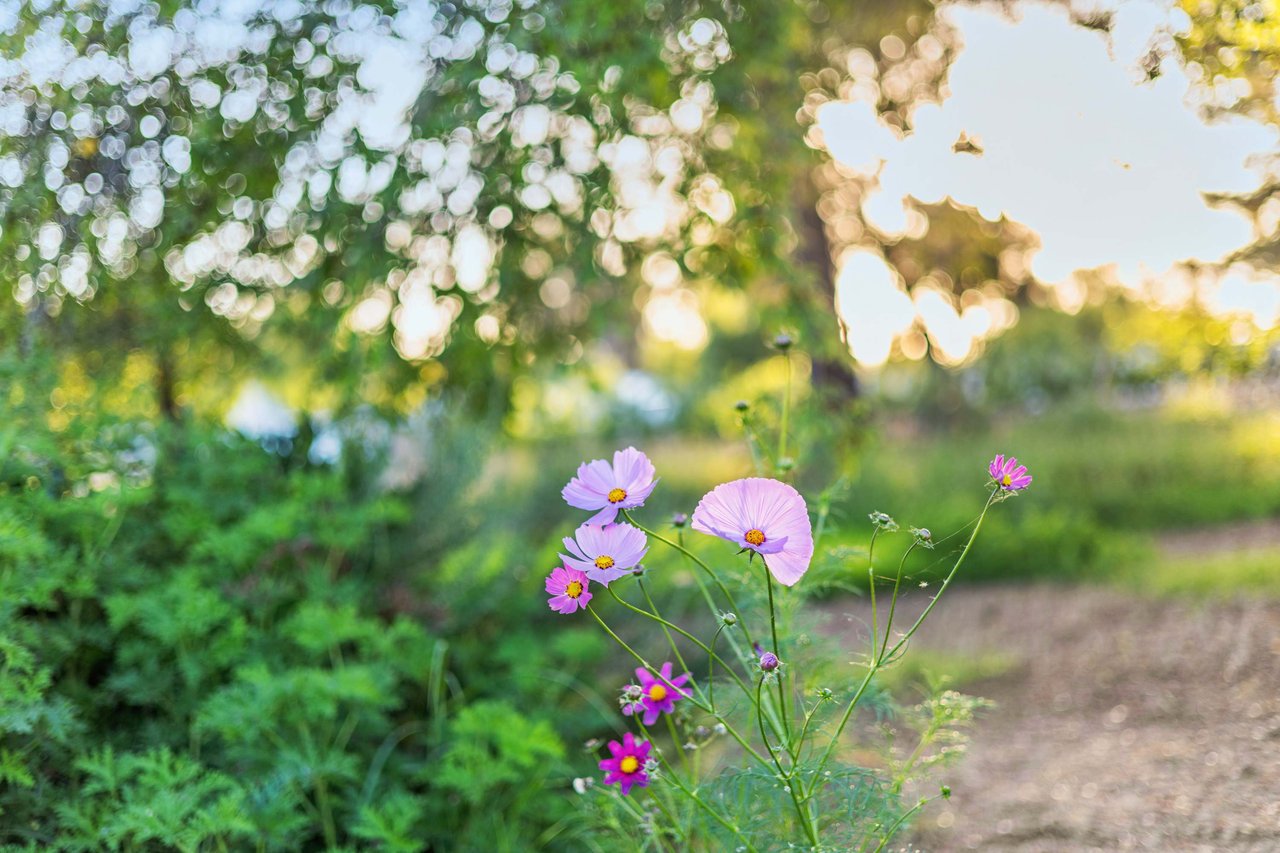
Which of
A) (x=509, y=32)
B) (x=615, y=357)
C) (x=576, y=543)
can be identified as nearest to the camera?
(x=576, y=543)

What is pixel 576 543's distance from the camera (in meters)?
1.32

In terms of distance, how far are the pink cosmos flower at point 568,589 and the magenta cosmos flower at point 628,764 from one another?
0.35 metres

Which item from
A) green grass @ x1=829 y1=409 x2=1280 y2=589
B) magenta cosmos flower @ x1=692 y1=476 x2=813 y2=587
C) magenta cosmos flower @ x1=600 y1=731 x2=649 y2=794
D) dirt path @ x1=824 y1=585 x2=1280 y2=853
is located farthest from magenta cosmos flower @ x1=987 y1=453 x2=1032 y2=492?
green grass @ x1=829 y1=409 x2=1280 y2=589

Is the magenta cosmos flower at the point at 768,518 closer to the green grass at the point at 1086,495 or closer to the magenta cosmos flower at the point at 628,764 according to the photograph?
the magenta cosmos flower at the point at 628,764

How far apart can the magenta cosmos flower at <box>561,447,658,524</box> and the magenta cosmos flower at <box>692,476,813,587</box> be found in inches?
4.1

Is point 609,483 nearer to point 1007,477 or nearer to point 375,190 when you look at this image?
point 1007,477

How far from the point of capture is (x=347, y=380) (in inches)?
118

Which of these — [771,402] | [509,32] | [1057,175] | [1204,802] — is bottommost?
[1204,802]

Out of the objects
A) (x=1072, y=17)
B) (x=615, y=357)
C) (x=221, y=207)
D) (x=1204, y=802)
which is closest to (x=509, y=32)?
(x=221, y=207)

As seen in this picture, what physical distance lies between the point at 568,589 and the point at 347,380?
191 cm

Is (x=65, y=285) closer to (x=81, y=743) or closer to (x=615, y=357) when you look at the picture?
(x=81, y=743)

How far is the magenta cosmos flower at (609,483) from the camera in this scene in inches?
51.7

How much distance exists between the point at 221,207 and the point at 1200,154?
2741mm

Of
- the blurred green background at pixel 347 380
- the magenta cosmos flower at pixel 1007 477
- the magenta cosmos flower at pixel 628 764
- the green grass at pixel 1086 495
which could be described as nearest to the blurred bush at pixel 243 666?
the blurred green background at pixel 347 380
